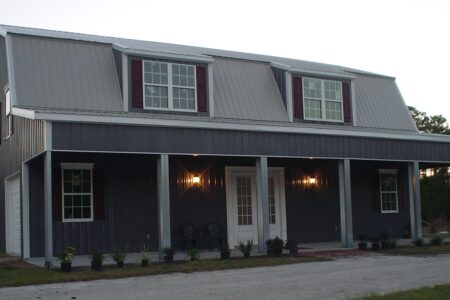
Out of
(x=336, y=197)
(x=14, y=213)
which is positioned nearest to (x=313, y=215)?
(x=336, y=197)

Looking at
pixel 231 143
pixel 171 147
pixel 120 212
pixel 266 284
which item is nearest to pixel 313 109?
pixel 231 143

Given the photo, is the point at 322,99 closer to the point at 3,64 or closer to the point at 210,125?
the point at 210,125

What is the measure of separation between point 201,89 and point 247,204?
3808 millimetres

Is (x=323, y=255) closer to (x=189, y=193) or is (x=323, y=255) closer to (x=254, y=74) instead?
(x=189, y=193)

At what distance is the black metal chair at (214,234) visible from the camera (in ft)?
58.9

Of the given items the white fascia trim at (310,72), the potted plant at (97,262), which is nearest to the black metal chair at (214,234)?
the white fascia trim at (310,72)

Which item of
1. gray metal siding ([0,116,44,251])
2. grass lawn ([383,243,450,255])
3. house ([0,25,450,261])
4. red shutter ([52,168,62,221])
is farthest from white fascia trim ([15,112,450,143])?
grass lawn ([383,243,450,255])

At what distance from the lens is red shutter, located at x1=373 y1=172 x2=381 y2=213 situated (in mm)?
21719

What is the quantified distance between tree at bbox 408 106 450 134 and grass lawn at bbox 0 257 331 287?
95.9 feet

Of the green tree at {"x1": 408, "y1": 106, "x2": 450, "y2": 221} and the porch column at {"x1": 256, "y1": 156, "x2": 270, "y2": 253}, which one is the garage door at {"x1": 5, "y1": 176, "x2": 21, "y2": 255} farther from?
the green tree at {"x1": 408, "y1": 106, "x2": 450, "y2": 221}

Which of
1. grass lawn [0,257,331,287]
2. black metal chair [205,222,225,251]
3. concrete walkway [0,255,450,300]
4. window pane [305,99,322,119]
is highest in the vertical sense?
window pane [305,99,322,119]

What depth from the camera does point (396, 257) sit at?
15.3 m

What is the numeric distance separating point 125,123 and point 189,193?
440 centimetres

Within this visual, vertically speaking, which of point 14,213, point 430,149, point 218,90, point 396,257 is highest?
point 218,90
